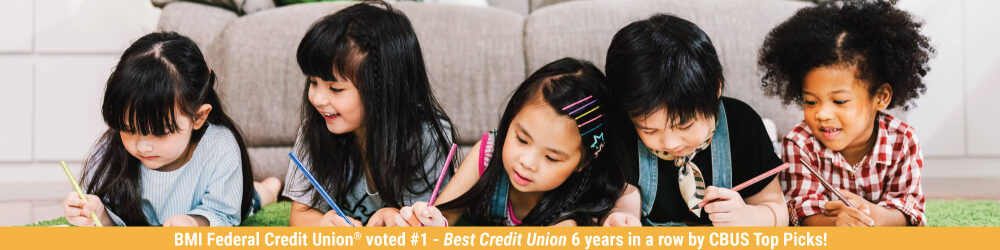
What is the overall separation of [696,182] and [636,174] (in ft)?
0.26

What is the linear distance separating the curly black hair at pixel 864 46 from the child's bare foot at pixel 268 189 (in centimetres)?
89

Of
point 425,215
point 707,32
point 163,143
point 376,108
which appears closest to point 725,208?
point 425,215

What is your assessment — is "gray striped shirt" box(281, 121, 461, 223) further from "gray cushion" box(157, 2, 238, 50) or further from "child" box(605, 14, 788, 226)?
"gray cushion" box(157, 2, 238, 50)

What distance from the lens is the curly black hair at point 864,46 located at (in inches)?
36.8

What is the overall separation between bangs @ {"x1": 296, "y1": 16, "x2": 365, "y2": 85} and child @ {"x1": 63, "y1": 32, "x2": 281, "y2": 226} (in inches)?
6.0

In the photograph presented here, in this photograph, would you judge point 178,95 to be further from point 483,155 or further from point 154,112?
point 483,155

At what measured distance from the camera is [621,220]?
33.8 inches

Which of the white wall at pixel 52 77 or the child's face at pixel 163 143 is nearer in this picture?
the child's face at pixel 163 143

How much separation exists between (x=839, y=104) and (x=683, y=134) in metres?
0.23

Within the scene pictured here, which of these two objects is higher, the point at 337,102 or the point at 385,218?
the point at 337,102

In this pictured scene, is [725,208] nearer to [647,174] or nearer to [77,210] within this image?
[647,174]

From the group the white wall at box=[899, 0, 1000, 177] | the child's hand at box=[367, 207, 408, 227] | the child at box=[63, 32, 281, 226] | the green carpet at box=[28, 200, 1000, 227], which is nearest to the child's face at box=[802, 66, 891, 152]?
the green carpet at box=[28, 200, 1000, 227]

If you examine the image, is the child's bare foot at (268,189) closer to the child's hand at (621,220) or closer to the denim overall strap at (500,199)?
the denim overall strap at (500,199)

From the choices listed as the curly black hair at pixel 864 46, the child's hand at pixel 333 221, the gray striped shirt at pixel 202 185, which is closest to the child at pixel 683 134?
the curly black hair at pixel 864 46
